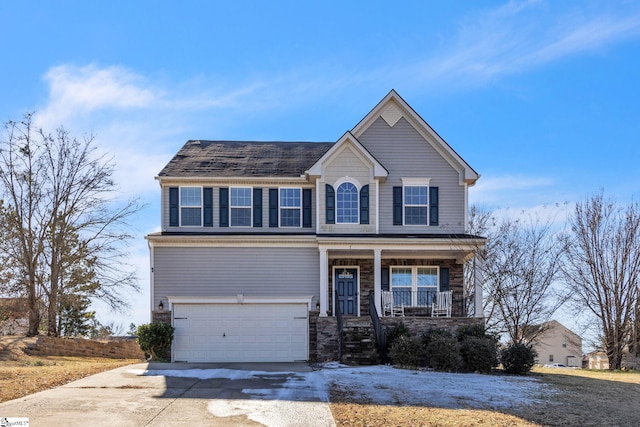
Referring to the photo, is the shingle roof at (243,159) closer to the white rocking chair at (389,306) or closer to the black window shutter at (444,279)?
the white rocking chair at (389,306)

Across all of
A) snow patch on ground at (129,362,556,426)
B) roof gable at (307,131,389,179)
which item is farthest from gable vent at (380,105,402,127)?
snow patch on ground at (129,362,556,426)

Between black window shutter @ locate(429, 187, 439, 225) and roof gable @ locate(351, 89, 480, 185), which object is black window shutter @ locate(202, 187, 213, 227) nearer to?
roof gable @ locate(351, 89, 480, 185)

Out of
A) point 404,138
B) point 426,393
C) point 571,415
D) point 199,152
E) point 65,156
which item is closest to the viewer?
point 571,415

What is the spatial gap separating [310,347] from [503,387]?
30.0 ft

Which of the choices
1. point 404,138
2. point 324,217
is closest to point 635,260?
point 404,138

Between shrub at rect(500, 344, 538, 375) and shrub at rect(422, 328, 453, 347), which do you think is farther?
shrub at rect(422, 328, 453, 347)

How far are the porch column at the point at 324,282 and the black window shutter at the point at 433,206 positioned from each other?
4220mm

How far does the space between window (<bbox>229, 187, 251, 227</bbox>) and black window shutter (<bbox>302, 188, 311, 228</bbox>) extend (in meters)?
1.98

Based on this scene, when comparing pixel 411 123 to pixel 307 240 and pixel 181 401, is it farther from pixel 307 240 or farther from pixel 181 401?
pixel 181 401

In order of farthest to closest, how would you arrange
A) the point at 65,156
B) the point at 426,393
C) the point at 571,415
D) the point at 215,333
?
the point at 65,156 → the point at 215,333 → the point at 426,393 → the point at 571,415

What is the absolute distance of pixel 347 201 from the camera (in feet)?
80.7

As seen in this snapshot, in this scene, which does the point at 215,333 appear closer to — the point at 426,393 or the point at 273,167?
the point at 273,167

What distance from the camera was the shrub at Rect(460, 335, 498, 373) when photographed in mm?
18906

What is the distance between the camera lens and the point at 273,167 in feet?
84.7
